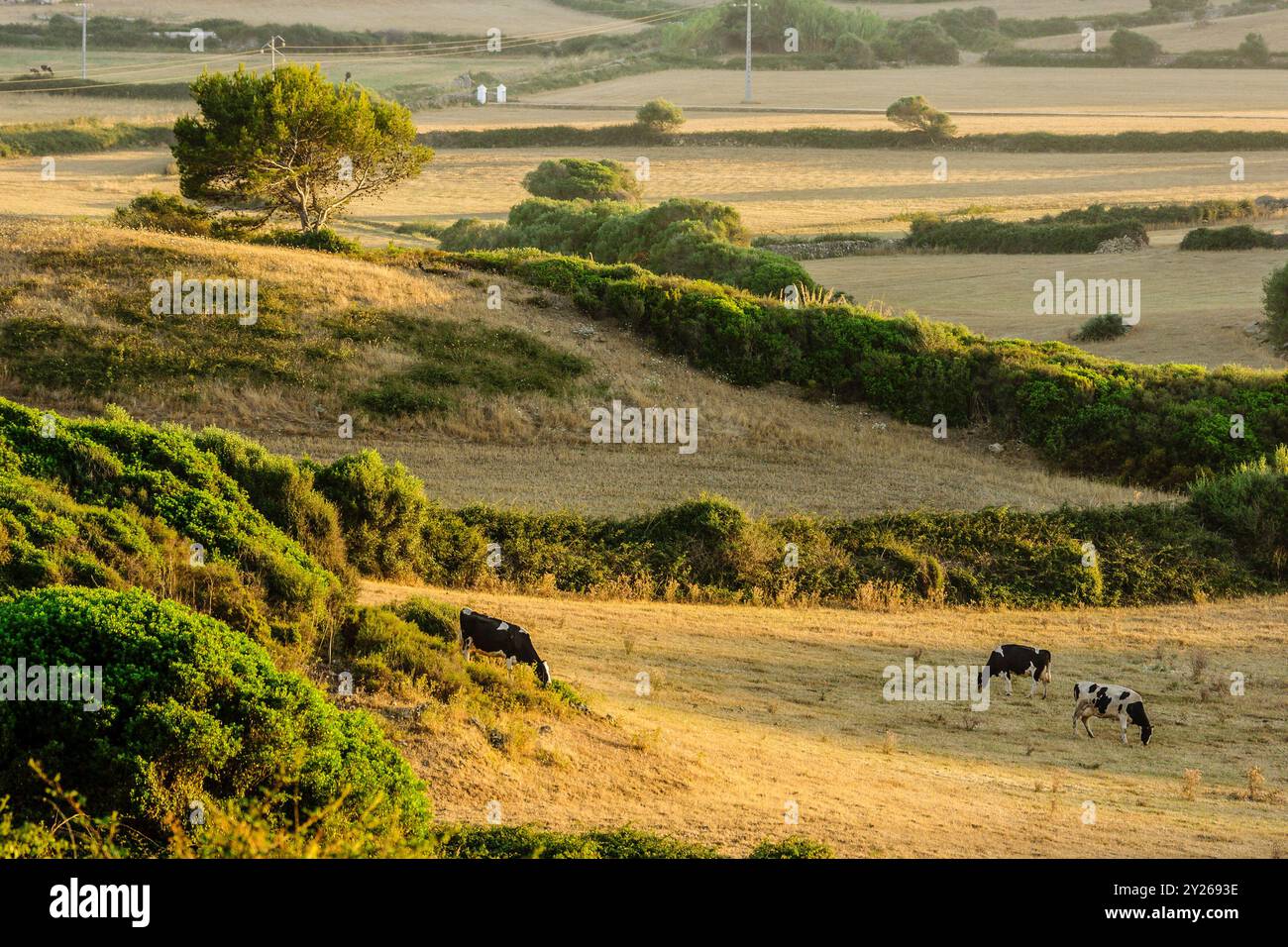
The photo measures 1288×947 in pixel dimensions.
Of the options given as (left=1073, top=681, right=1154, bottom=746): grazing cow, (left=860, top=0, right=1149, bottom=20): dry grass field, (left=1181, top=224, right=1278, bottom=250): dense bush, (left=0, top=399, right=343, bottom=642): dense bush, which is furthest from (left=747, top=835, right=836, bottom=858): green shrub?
(left=860, top=0, right=1149, bottom=20): dry grass field

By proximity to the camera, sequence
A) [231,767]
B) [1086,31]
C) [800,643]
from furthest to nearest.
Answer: [1086,31]
[800,643]
[231,767]

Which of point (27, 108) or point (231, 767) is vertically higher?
point (27, 108)

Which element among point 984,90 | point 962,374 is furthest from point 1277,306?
point 984,90

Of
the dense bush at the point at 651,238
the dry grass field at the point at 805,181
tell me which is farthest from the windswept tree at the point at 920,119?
the dense bush at the point at 651,238

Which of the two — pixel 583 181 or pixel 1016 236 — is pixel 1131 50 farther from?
pixel 583 181

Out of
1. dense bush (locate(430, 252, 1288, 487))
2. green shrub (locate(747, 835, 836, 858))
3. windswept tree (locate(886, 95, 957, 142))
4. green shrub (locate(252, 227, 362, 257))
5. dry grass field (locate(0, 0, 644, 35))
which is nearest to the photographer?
green shrub (locate(747, 835, 836, 858))

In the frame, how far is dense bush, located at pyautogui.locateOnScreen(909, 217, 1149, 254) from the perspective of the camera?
65.7 m

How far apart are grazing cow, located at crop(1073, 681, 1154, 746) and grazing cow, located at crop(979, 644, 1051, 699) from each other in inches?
61.1

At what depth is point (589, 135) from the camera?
320 feet

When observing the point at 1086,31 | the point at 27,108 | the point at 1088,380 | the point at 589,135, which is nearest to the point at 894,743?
the point at 1088,380

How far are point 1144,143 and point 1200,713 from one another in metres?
84.6

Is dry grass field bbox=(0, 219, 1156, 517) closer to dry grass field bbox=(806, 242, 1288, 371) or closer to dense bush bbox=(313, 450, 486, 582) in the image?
dense bush bbox=(313, 450, 486, 582)

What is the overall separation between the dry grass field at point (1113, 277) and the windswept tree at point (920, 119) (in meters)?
37.1

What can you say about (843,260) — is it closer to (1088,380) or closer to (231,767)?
(1088,380)
